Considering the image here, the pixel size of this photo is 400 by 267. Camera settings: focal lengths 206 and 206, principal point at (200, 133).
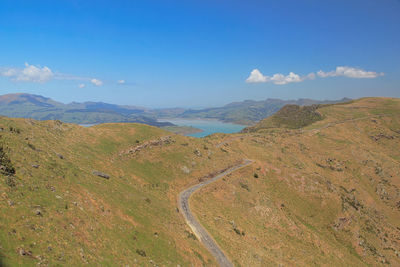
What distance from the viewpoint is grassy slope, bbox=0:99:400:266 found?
2397 centimetres

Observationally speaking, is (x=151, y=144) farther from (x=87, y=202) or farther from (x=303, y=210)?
(x=303, y=210)

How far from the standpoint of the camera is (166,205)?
47.8m

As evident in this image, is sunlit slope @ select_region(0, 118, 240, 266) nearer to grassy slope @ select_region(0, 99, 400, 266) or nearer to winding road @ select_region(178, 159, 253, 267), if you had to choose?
grassy slope @ select_region(0, 99, 400, 266)

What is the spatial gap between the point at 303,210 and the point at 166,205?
49.4 meters

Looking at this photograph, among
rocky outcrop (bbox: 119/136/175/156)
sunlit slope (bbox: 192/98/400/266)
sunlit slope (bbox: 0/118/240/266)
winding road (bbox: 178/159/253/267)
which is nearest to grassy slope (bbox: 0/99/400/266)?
sunlit slope (bbox: 0/118/240/266)

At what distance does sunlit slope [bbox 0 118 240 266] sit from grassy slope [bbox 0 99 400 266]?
17 centimetres

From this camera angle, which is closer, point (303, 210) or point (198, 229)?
point (198, 229)

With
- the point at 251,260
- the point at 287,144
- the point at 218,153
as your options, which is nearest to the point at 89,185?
the point at 251,260

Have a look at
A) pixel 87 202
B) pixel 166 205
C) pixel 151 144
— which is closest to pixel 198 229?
pixel 166 205

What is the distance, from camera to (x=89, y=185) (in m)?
37.2

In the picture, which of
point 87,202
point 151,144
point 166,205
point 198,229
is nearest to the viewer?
point 87,202

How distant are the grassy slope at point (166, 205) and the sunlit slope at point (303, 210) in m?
0.38

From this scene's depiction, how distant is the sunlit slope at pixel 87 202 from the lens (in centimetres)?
2123

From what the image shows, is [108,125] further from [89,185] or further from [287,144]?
[287,144]
